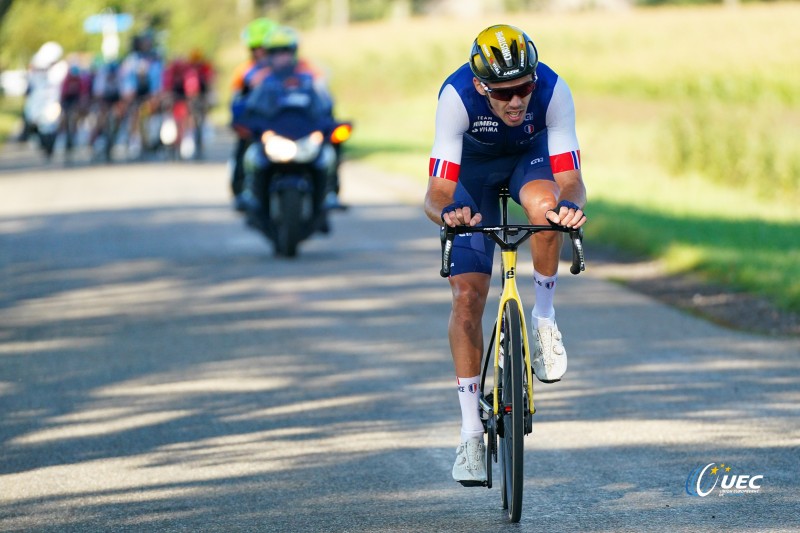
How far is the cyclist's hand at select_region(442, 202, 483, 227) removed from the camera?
6.00 meters

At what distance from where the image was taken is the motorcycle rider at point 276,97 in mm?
14844

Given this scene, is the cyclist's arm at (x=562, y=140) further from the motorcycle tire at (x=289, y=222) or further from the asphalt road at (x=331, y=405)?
the motorcycle tire at (x=289, y=222)

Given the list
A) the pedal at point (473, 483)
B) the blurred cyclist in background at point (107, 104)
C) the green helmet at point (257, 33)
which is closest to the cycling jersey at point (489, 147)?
the pedal at point (473, 483)

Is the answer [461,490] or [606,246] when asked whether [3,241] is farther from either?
[461,490]

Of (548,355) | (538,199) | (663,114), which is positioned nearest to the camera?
(538,199)

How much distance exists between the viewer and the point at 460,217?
6.01m

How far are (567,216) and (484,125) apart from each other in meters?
0.77

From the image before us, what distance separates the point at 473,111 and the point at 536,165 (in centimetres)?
42

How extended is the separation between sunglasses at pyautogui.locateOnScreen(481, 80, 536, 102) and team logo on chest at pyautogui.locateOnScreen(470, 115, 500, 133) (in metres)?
0.25

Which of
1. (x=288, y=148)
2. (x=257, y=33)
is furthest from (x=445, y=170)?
(x=257, y=33)

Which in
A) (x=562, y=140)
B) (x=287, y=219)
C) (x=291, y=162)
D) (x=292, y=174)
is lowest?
(x=287, y=219)

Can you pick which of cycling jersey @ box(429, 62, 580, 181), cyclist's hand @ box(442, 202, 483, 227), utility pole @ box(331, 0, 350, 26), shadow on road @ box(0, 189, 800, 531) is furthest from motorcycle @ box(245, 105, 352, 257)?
utility pole @ box(331, 0, 350, 26)

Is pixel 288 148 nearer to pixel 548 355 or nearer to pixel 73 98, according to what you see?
pixel 548 355

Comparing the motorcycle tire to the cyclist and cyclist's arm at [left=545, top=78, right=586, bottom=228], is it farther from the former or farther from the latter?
cyclist's arm at [left=545, top=78, right=586, bottom=228]
